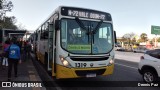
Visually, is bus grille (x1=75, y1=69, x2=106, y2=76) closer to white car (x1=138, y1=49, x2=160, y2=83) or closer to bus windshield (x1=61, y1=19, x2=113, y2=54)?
bus windshield (x1=61, y1=19, x2=113, y2=54)

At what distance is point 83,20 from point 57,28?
1.13 metres

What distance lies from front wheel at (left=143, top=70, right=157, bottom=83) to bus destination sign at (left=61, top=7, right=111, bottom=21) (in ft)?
8.75

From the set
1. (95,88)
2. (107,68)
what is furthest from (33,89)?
(107,68)

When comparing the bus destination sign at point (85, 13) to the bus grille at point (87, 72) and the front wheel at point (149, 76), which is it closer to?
the bus grille at point (87, 72)

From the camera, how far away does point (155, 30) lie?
180 feet

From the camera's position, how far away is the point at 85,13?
34.8 ft

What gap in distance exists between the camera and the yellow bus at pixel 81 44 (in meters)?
9.86

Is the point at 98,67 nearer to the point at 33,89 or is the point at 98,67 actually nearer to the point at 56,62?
the point at 56,62

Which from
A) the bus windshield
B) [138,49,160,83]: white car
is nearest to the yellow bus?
the bus windshield

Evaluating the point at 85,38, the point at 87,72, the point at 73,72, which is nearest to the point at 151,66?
the point at 87,72

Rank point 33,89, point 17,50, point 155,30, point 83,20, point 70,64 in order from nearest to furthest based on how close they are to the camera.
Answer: point 33,89, point 70,64, point 83,20, point 17,50, point 155,30

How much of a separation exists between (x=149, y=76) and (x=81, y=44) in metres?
3.08

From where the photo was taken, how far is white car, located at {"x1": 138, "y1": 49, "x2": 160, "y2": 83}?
1020cm

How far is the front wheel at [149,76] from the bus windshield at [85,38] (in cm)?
179
